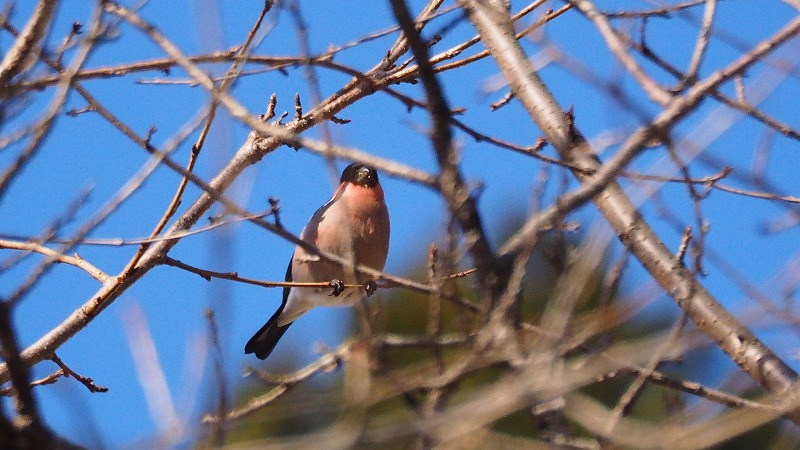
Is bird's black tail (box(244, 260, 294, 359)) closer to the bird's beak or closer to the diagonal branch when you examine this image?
the bird's beak

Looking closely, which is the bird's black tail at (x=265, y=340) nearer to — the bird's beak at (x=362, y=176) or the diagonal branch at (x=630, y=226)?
the bird's beak at (x=362, y=176)

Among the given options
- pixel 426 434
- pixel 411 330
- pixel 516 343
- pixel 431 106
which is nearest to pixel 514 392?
pixel 426 434

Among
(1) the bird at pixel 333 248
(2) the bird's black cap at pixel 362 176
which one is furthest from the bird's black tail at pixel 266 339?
(2) the bird's black cap at pixel 362 176

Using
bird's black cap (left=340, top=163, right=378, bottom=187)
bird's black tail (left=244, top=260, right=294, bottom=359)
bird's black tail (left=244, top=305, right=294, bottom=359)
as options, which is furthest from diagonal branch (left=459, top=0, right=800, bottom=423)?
bird's black tail (left=244, top=305, right=294, bottom=359)

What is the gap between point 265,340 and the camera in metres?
5.21

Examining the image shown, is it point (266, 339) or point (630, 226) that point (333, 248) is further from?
point (630, 226)

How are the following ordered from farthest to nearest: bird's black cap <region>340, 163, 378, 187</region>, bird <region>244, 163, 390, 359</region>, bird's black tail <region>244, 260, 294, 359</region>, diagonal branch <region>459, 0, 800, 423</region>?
1. bird's black tail <region>244, 260, 294, 359</region>
2. bird's black cap <region>340, 163, 378, 187</region>
3. bird <region>244, 163, 390, 359</region>
4. diagonal branch <region>459, 0, 800, 423</region>

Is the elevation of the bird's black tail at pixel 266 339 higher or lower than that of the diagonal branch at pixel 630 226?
higher

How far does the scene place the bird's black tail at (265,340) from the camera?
5.20 metres

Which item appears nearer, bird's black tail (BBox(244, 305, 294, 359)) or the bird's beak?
the bird's beak

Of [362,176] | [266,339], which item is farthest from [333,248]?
[266,339]

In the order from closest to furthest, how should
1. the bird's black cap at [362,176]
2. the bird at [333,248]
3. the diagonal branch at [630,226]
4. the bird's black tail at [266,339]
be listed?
the diagonal branch at [630,226] → the bird at [333,248] → the bird's black cap at [362,176] → the bird's black tail at [266,339]

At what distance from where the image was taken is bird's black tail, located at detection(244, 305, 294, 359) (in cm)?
520

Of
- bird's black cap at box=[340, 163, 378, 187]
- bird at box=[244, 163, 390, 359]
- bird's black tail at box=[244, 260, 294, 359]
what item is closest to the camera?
bird at box=[244, 163, 390, 359]
